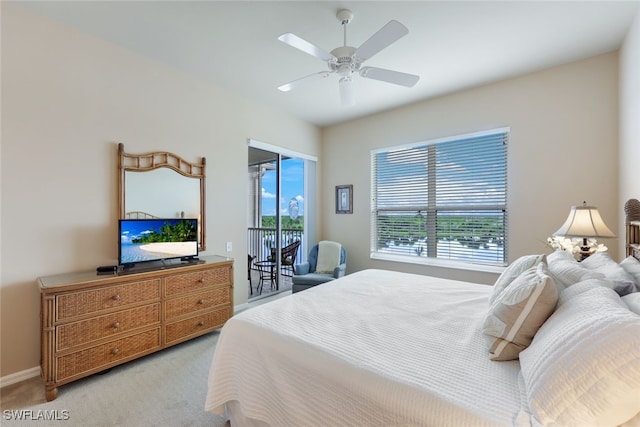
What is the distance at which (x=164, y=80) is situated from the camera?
2.95 metres

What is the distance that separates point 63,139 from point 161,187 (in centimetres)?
84

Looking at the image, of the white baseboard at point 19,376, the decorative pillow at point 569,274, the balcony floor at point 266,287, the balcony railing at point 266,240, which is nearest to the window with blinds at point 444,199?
the balcony railing at point 266,240

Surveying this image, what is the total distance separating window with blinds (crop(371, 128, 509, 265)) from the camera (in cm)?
339

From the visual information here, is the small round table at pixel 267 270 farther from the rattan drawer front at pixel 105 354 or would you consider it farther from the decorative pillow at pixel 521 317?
the decorative pillow at pixel 521 317

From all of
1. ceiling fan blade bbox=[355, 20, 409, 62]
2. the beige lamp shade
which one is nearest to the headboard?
the beige lamp shade

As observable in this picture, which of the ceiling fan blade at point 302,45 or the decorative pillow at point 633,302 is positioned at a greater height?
the ceiling fan blade at point 302,45

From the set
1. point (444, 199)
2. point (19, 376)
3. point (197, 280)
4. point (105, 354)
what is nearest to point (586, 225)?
point (444, 199)

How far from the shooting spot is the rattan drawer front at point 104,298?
1.99 m

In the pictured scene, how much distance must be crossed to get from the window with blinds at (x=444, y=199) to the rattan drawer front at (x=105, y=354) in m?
3.18

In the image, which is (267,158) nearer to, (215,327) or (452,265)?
(215,327)

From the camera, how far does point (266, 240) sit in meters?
4.68

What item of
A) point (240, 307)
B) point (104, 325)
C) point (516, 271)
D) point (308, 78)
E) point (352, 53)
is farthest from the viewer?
point (240, 307)

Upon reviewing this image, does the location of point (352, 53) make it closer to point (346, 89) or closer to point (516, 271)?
point (346, 89)

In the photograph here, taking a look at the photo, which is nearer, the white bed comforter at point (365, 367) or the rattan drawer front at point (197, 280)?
the white bed comforter at point (365, 367)
